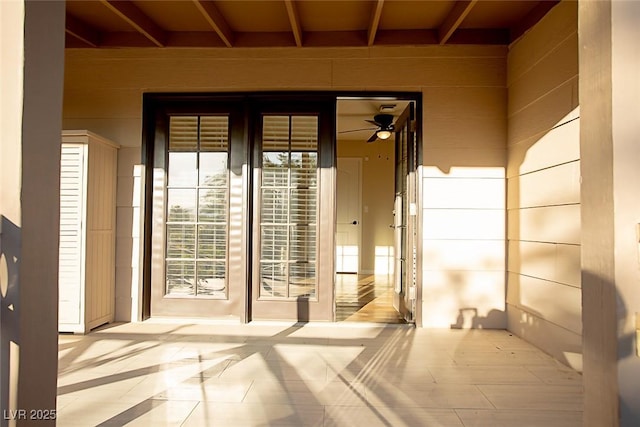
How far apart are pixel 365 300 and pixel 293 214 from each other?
1710mm

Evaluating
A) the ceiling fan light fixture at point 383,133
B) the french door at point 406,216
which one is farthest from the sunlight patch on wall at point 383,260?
the french door at point 406,216

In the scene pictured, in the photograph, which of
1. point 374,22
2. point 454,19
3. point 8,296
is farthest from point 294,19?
point 8,296

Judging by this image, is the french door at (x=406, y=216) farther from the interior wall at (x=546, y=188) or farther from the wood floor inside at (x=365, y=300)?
the interior wall at (x=546, y=188)

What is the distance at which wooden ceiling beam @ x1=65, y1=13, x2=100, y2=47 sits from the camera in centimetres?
342

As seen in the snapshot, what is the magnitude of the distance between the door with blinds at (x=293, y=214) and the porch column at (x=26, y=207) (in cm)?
267

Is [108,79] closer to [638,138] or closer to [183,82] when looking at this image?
[183,82]

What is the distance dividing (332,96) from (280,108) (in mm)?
489

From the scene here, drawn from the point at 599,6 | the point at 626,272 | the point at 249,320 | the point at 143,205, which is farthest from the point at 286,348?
the point at 599,6

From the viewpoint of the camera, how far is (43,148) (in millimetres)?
1150

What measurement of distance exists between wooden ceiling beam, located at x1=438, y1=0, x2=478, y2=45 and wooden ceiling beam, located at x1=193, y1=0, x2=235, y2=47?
5.97 ft

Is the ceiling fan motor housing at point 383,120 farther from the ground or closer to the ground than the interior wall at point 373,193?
farther from the ground

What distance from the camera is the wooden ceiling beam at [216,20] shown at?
10.2 ft

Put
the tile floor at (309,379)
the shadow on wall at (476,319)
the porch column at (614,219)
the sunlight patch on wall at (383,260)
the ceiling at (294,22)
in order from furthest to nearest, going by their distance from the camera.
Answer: the sunlight patch on wall at (383,260) → the shadow on wall at (476,319) → the ceiling at (294,22) → the tile floor at (309,379) → the porch column at (614,219)

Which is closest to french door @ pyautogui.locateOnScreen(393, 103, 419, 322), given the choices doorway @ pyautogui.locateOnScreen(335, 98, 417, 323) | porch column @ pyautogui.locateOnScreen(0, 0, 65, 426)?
doorway @ pyautogui.locateOnScreen(335, 98, 417, 323)
